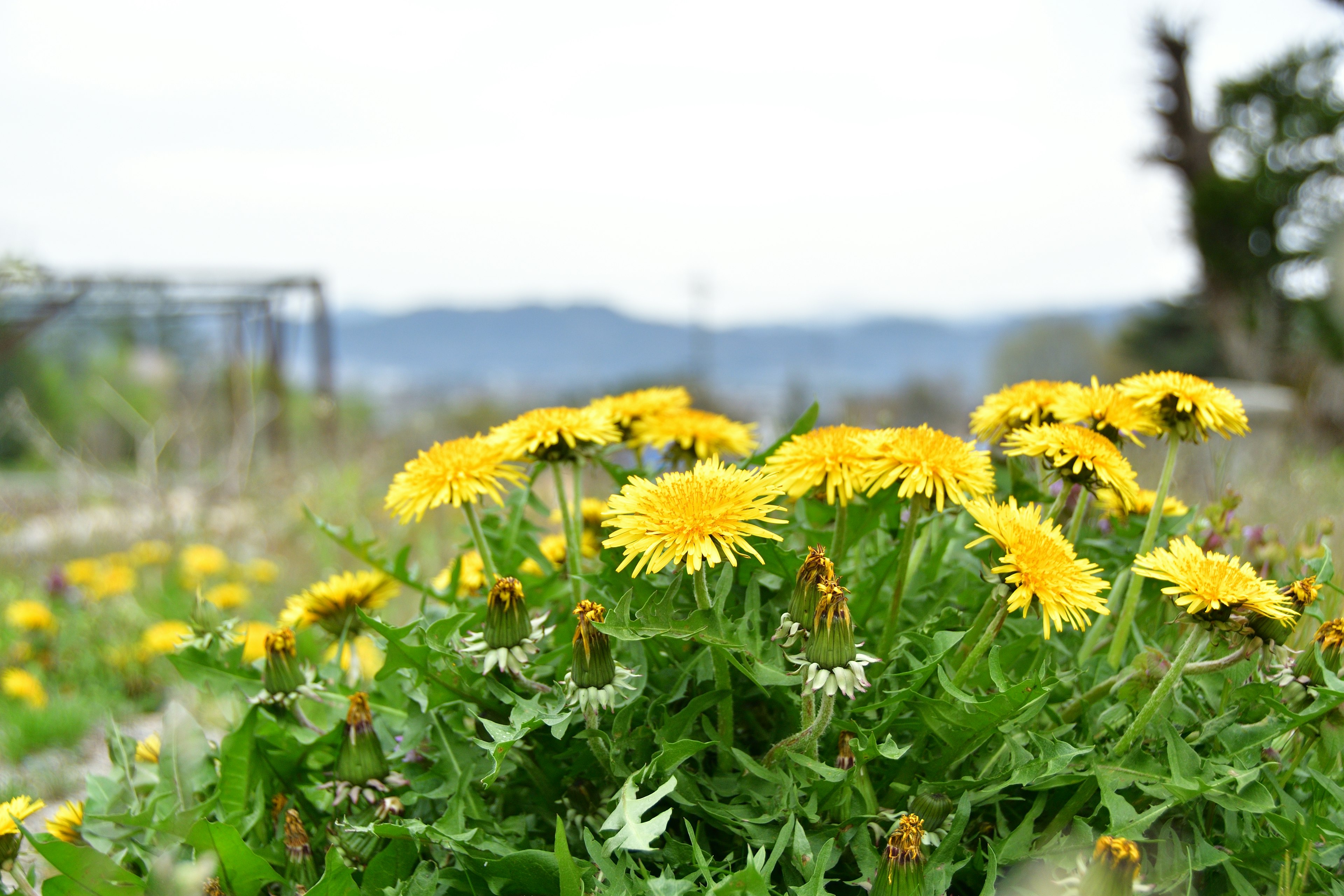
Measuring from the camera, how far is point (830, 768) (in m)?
1.01

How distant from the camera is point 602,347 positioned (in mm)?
98000

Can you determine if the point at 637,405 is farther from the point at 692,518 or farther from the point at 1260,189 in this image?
the point at 1260,189

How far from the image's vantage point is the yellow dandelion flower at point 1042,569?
986 millimetres

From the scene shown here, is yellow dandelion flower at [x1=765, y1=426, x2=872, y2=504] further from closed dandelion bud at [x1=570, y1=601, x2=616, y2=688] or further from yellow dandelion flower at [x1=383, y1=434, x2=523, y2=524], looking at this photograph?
yellow dandelion flower at [x1=383, y1=434, x2=523, y2=524]

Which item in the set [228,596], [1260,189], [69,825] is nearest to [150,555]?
[228,596]

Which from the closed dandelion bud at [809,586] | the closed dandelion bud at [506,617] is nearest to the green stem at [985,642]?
the closed dandelion bud at [809,586]

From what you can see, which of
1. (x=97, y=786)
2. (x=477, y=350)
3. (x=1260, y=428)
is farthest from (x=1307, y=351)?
(x=477, y=350)

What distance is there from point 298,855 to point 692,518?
81 centimetres

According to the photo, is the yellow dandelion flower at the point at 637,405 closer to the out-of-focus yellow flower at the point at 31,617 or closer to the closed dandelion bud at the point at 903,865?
the closed dandelion bud at the point at 903,865

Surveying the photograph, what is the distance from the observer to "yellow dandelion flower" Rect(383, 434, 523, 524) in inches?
48.9

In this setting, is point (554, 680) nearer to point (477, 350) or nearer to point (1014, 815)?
point (1014, 815)

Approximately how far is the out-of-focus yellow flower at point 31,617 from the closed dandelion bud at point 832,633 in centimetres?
335

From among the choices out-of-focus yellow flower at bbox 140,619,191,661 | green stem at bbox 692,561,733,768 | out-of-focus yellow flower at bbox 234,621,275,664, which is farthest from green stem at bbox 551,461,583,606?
out-of-focus yellow flower at bbox 140,619,191,661

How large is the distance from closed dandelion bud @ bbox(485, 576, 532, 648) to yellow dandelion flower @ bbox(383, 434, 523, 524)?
0.19 metres
